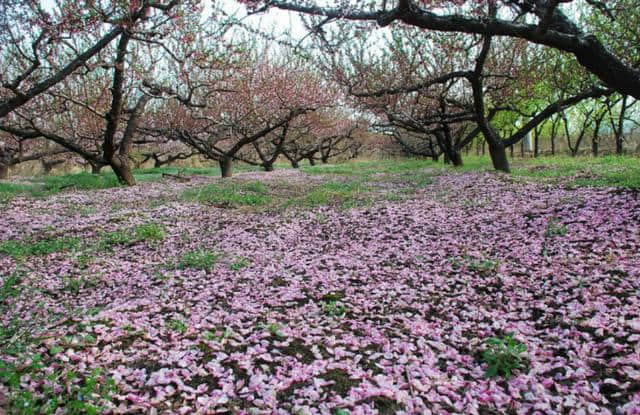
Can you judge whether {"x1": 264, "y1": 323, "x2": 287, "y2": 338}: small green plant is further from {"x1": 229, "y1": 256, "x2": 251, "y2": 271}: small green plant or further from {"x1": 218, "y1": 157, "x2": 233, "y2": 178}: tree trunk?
{"x1": 218, "y1": 157, "x2": 233, "y2": 178}: tree trunk

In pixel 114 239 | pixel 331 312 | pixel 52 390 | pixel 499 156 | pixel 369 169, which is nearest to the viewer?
pixel 52 390

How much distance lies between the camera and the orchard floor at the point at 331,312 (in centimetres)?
373

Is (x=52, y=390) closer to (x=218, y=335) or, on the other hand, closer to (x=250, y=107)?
(x=218, y=335)

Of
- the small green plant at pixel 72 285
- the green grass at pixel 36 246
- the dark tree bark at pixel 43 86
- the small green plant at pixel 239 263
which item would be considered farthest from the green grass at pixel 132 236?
the dark tree bark at pixel 43 86

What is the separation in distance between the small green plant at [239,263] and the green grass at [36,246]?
379 centimetres

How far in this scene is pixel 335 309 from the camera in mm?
5645

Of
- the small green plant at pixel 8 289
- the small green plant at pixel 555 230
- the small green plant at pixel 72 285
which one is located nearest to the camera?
the small green plant at pixel 8 289

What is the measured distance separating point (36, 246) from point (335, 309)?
22.6 ft

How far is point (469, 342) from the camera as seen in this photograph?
4688mm

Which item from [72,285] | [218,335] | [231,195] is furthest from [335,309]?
[231,195]

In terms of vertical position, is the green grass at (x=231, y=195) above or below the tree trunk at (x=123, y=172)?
below

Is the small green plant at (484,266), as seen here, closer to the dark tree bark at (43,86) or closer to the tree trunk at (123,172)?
the dark tree bark at (43,86)

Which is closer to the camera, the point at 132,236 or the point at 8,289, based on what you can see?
the point at 8,289

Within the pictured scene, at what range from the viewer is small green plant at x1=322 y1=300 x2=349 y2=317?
5.57 metres
